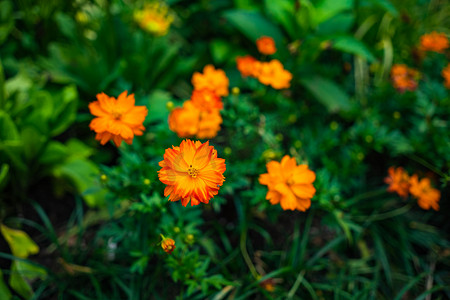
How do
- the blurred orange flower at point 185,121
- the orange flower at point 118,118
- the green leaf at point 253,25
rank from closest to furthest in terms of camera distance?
1. the orange flower at point 118,118
2. the blurred orange flower at point 185,121
3. the green leaf at point 253,25

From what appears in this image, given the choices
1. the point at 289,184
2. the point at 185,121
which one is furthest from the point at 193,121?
the point at 289,184

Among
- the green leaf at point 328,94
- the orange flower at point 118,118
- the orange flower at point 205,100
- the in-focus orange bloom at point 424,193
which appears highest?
the orange flower at point 118,118

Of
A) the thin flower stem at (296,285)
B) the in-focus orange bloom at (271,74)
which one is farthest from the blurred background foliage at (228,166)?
the in-focus orange bloom at (271,74)

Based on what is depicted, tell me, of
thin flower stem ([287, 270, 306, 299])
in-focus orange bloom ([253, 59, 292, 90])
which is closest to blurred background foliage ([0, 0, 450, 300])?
thin flower stem ([287, 270, 306, 299])

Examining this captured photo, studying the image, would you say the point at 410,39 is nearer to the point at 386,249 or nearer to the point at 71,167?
the point at 386,249

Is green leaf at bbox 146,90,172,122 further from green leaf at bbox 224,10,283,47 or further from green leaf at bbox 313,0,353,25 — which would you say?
green leaf at bbox 313,0,353,25

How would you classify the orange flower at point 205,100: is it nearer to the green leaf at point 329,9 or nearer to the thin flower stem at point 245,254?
the thin flower stem at point 245,254

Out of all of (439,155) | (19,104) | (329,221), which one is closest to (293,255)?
(329,221)
